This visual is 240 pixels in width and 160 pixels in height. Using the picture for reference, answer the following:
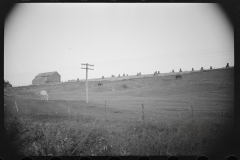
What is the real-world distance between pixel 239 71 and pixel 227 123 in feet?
16.0

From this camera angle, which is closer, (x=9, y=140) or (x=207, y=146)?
(x=207, y=146)

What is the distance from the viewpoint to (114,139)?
8242 millimetres

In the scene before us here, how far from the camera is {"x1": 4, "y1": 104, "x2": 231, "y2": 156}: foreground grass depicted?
7.38 m

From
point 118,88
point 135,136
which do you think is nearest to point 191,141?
point 135,136

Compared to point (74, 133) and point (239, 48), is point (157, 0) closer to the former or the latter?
point (239, 48)

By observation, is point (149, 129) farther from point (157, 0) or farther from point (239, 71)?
point (157, 0)

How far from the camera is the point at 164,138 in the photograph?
313 inches

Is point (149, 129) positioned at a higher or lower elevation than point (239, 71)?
lower

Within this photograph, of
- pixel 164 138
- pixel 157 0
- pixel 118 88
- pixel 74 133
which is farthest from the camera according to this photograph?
pixel 118 88

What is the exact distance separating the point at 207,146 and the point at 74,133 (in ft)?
27.9

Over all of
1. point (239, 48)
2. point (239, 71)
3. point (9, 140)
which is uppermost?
point (239, 48)

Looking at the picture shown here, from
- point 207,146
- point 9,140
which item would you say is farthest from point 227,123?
point 9,140

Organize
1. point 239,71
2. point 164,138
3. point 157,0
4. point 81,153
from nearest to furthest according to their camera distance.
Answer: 1. point 157,0
2. point 239,71
3. point 81,153
4. point 164,138

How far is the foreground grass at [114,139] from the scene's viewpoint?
7.38 meters
